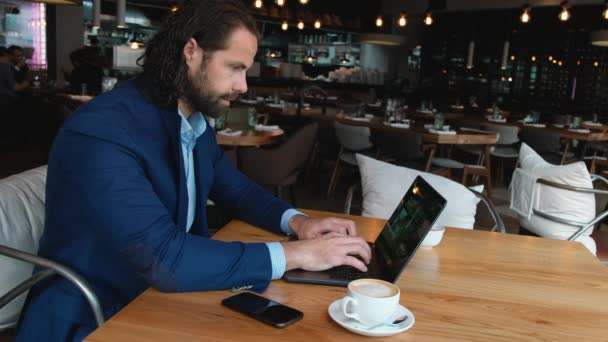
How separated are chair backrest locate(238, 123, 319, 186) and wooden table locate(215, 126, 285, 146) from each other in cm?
9

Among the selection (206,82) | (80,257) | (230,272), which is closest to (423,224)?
(230,272)

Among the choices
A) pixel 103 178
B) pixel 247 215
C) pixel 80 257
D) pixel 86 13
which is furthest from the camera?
pixel 86 13

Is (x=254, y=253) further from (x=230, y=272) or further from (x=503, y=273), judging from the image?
(x=503, y=273)

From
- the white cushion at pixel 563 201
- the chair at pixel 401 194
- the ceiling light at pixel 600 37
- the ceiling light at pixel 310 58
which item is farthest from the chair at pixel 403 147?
the ceiling light at pixel 310 58

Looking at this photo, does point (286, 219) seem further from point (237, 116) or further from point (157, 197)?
point (237, 116)

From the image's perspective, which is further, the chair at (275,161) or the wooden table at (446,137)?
the wooden table at (446,137)

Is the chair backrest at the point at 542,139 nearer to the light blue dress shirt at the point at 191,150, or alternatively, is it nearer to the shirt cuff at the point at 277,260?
the light blue dress shirt at the point at 191,150

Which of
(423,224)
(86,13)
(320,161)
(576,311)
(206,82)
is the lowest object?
A: (320,161)

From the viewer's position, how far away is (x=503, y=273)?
1.36 metres

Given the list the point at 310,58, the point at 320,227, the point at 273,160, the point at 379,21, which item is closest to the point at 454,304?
the point at 320,227

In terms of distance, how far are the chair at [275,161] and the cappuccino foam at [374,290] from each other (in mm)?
3033

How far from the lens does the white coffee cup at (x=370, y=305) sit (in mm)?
985

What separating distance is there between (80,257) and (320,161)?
5.95 metres

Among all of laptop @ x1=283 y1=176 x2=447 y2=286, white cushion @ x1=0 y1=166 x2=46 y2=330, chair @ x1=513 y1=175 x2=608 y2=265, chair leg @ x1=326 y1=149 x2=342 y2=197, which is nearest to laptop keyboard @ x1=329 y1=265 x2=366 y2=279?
laptop @ x1=283 y1=176 x2=447 y2=286
